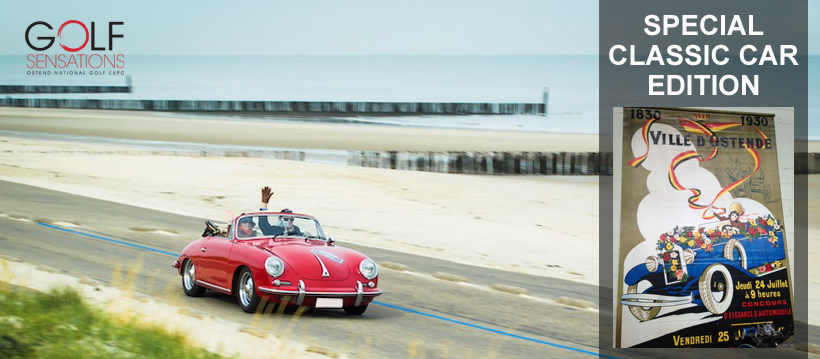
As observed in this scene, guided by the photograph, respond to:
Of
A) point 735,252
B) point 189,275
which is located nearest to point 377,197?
point 189,275

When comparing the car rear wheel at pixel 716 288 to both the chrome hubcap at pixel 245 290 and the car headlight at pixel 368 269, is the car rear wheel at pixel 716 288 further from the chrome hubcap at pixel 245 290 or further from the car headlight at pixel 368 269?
the chrome hubcap at pixel 245 290

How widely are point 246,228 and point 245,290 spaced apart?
39.2 inches

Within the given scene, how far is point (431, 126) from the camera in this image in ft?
259

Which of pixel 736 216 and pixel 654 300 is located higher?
pixel 736 216

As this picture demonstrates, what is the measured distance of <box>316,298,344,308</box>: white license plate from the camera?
1157 centimetres

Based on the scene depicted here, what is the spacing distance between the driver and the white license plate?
1.67 metres

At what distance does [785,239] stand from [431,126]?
2737 inches

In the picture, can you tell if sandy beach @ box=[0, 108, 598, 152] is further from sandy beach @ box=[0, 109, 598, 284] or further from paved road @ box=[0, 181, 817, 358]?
paved road @ box=[0, 181, 817, 358]

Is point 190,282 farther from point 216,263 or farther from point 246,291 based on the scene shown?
point 246,291

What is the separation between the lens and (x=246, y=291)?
39.8 feet

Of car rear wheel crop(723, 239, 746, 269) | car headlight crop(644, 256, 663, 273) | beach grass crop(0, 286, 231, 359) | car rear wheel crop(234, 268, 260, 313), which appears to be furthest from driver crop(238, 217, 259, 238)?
car rear wheel crop(723, 239, 746, 269)

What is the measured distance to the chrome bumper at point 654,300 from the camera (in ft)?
28.9

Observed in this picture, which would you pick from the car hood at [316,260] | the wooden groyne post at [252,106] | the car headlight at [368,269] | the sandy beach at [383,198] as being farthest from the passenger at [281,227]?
the wooden groyne post at [252,106]

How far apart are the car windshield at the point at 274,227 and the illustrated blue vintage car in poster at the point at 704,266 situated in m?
5.44
